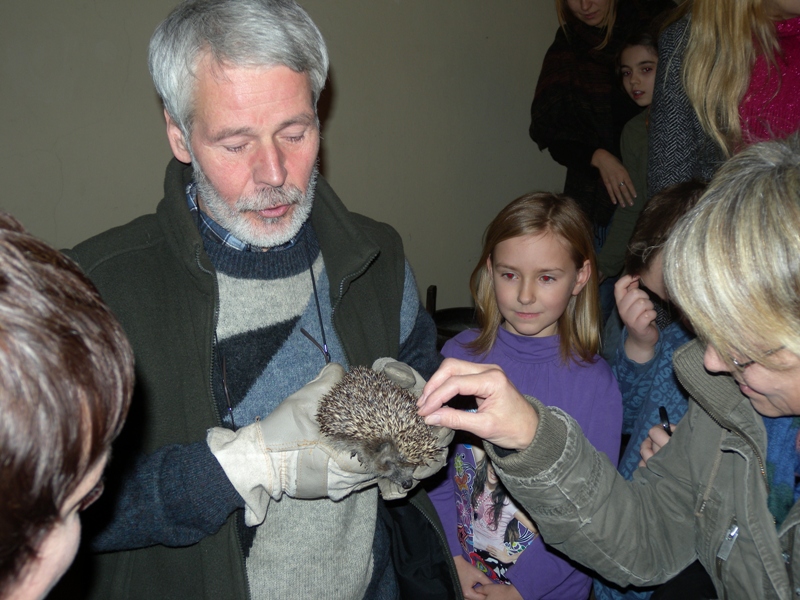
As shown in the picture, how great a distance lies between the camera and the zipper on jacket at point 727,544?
1.60 metres

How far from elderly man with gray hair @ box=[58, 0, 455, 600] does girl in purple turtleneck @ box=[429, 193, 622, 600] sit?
21.4 inches

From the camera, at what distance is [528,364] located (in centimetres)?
261

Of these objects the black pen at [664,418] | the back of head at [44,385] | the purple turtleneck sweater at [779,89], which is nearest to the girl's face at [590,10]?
the purple turtleneck sweater at [779,89]

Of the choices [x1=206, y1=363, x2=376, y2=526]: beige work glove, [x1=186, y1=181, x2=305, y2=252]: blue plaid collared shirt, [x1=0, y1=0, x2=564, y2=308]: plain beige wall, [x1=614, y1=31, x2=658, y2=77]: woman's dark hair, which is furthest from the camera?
[x1=614, y1=31, x2=658, y2=77]: woman's dark hair

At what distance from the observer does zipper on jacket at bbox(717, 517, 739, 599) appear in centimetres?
160

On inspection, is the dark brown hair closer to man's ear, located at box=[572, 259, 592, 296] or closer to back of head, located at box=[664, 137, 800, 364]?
man's ear, located at box=[572, 259, 592, 296]

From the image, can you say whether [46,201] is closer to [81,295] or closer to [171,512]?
[171,512]

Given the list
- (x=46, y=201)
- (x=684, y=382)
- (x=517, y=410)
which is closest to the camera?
(x=517, y=410)

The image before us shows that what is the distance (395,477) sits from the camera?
1.69 m

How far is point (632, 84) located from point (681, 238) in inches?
122

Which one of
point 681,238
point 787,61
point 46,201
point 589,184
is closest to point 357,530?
point 681,238

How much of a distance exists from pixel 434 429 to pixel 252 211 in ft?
2.85

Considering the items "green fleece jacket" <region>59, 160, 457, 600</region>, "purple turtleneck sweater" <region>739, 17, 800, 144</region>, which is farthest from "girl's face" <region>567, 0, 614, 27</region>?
"green fleece jacket" <region>59, 160, 457, 600</region>

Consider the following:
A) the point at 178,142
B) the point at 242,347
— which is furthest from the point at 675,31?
the point at 242,347
